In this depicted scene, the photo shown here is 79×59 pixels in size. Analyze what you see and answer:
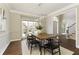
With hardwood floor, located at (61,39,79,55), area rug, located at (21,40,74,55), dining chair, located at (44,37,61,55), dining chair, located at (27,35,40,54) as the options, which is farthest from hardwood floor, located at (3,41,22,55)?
hardwood floor, located at (61,39,79,55)

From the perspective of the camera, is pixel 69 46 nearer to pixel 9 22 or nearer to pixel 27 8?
pixel 27 8

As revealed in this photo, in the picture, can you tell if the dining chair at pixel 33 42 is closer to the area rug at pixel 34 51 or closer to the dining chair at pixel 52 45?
the area rug at pixel 34 51

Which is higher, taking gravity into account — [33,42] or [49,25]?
[49,25]

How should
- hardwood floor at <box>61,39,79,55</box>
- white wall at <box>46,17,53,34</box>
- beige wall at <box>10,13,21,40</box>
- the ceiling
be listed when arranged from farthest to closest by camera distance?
white wall at <box>46,17,53,34</box>
beige wall at <box>10,13,21,40</box>
hardwood floor at <box>61,39,79,55</box>
the ceiling

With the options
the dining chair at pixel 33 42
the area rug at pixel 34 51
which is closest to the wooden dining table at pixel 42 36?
the dining chair at pixel 33 42

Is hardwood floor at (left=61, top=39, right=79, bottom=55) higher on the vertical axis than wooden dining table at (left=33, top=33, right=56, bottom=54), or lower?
lower

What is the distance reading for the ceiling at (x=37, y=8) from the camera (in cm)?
231

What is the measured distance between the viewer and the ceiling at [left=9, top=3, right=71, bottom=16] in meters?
2.31

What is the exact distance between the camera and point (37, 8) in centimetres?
253

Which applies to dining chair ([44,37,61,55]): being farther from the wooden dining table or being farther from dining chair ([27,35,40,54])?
dining chair ([27,35,40,54])

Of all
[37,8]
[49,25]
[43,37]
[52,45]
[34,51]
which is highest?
[37,8]

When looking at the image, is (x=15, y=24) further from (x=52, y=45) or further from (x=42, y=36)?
(x=52, y=45)

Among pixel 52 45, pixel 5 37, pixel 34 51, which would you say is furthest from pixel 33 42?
pixel 5 37

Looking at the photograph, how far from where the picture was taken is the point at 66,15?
2541 millimetres
